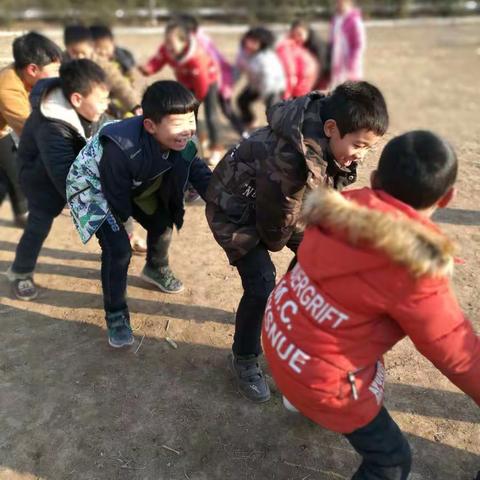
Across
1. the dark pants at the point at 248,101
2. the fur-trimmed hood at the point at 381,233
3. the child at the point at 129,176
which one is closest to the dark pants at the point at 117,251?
the child at the point at 129,176

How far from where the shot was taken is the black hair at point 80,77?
9.73ft

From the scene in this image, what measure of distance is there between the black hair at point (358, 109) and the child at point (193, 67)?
12.1 feet

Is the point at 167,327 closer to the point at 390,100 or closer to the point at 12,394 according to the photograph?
the point at 12,394

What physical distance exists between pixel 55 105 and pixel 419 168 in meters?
2.19

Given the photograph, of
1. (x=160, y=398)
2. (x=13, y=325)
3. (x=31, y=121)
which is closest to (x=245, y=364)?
(x=160, y=398)

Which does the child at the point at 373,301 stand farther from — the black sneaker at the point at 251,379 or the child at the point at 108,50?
the child at the point at 108,50

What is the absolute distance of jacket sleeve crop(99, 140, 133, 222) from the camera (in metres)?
2.65

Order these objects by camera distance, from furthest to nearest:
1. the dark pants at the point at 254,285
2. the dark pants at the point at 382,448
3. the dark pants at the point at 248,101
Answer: the dark pants at the point at 248,101 < the dark pants at the point at 254,285 < the dark pants at the point at 382,448

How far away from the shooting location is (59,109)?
3033 mm

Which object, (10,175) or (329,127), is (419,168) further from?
(10,175)

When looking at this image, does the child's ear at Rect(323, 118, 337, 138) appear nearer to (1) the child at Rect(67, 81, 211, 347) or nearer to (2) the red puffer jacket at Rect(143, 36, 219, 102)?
(1) the child at Rect(67, 81, 211, 347)

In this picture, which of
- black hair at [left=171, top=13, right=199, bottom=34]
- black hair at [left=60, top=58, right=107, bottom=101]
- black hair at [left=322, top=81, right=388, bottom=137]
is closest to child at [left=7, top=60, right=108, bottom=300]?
black hair at [left=60, top=58, right=107, bottom=101]

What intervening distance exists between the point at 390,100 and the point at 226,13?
40.4 feet

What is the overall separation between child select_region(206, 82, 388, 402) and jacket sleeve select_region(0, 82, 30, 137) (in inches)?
79.2
